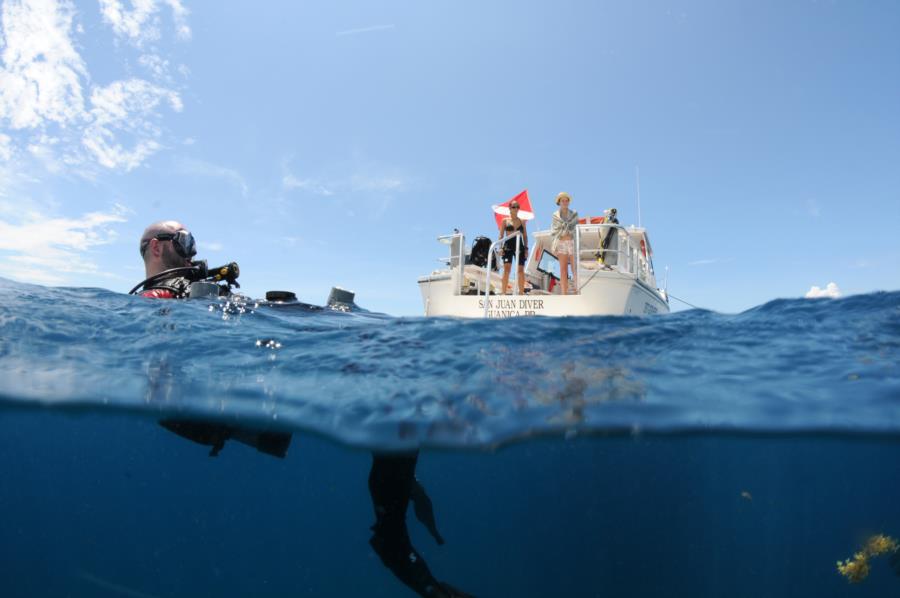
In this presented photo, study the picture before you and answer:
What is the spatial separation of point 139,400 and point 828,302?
31.7 ft

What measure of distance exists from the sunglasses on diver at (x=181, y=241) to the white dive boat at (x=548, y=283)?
6377 mm

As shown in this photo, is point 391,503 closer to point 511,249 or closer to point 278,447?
point 278,447

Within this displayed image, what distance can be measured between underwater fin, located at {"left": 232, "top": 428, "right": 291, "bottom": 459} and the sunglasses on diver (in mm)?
2551

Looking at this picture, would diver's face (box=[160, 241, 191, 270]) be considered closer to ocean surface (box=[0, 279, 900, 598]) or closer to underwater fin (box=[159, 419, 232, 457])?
ocean surface (box=[0, 279, 900, 598])

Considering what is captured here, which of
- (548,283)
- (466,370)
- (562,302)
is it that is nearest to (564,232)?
(562,302)

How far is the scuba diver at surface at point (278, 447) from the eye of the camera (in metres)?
5.25

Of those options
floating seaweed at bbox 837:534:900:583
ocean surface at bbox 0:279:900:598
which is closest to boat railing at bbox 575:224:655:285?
ocean surface at bbox 0:279:900:598

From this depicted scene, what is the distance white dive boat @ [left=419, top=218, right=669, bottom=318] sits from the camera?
39.3ft

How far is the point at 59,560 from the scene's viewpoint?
902 inches

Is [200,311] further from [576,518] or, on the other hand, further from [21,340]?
[576,518]

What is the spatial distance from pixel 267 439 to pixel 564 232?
8.55 m

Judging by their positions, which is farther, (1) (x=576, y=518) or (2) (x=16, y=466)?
(1) (x=576, y=518)

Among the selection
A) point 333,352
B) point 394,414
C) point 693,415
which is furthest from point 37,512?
point 693,415

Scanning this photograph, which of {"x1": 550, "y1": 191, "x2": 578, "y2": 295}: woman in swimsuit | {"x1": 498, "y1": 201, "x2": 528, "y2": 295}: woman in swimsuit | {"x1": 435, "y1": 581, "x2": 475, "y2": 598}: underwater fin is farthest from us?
{"x1": 550, "y1": 191, "x2": 578, "y2": 295}: woman in swimsuit
